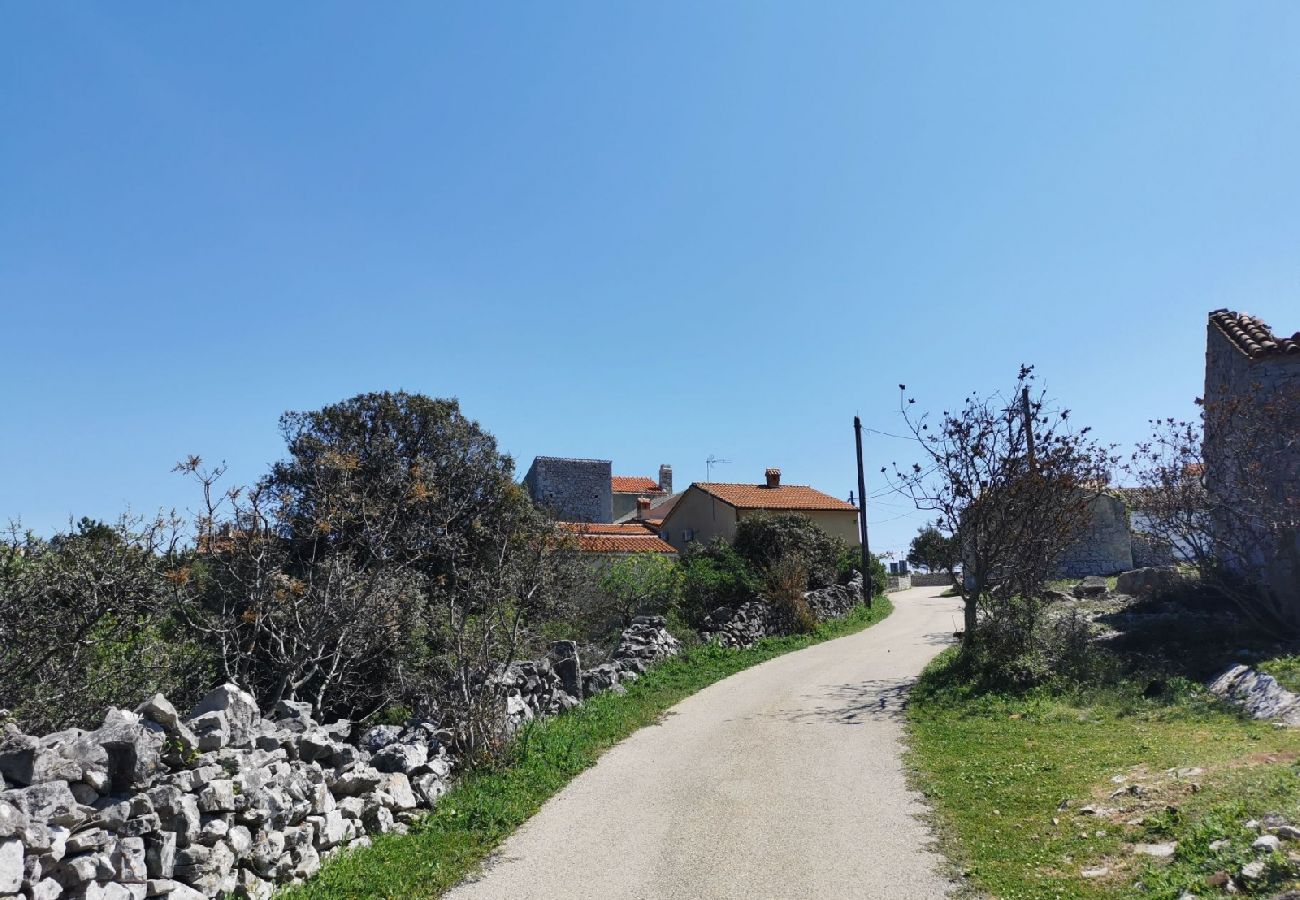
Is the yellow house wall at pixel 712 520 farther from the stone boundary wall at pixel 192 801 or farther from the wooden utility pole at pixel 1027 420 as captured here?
the stone boundary wall at pixel 192 801

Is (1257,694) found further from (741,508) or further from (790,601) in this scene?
(741,508)

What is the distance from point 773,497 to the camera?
38062 millimetres


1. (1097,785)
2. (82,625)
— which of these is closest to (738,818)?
(1097,785)

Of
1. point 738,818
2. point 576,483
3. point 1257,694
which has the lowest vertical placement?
point 738,818

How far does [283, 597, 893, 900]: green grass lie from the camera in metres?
6.14

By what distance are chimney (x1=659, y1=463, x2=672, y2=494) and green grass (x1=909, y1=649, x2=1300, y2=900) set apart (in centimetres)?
4459

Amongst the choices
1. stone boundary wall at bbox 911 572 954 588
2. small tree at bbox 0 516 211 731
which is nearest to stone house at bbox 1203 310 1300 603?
small tree at bbox 0 516 211 731

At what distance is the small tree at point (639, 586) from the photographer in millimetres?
19797

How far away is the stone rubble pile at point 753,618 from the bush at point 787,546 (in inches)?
36.2

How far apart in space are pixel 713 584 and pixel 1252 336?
13596 millimetres

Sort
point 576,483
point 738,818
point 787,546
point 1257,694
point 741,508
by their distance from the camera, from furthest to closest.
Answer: point 576,483
point 741,508
point 787,546
point 1257,694
point 738,818

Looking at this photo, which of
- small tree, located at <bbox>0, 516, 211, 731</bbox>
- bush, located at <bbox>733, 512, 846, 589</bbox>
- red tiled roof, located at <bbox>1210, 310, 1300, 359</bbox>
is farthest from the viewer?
bush, located at <bbox>733, 512, 846, 589</bbox>

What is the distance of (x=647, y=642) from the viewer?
16.9 m

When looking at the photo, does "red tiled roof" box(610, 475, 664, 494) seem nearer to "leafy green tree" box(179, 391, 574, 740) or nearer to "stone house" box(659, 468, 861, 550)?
"stone house" box(659, 468, 861, 550)
